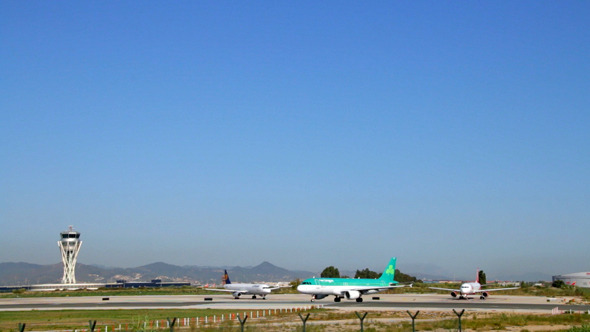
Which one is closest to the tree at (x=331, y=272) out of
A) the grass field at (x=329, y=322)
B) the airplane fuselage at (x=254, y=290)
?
the airplane fuselage at (x=254, y=290)

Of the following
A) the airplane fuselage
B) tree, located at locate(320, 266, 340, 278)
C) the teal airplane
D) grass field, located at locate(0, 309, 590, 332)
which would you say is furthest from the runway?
tree, located at locate(320, 266, 340, 278)

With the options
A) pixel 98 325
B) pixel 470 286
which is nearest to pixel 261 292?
pixel 470 286

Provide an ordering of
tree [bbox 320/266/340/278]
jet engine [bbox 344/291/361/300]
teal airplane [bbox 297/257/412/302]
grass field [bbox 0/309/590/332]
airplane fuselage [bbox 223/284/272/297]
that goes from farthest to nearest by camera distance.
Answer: tree [bbox 320/266/340/278], airplane fuselage [bbox 223/284/272/297], jet engine [bbox 344/291/361/300], teal airplane [bbox 297/257/412/302], grass field [bbox 0/309/590/332]

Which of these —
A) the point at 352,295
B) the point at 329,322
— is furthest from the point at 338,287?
the point at 329,322

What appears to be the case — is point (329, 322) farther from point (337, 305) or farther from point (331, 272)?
point (331, 272)

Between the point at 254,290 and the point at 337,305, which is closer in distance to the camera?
the point at 337,305

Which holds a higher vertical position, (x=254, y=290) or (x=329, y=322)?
(x=254, y=290)

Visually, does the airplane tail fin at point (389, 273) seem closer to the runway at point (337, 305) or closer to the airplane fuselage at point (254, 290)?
the runway at point (337, 305)

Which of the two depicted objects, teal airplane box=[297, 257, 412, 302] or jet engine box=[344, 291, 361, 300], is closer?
teal airplane box=[297, 257, 412, 302]

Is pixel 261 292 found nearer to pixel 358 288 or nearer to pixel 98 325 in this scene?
pixel 358 288

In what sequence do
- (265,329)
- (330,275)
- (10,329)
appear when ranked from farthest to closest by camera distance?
1. (330,275)
2. (10,329)
3. (265,329)

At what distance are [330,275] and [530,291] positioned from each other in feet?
222

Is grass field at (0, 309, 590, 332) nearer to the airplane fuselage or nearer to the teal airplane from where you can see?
the teal airplane

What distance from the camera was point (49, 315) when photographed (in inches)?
2415
